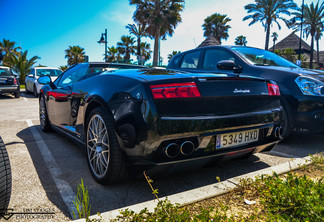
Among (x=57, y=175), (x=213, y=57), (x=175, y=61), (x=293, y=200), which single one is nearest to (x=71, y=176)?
(x=57, y=175)

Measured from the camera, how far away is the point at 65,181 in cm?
250

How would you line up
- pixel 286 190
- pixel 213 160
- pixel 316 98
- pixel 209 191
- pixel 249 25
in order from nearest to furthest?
pixel 286 190
pixel 209 191
pixel 213 160
pixel 316 98
pixel 249 25

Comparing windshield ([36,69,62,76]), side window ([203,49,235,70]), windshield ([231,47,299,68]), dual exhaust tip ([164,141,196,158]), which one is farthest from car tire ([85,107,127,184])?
windshield ([36,69,62,76])

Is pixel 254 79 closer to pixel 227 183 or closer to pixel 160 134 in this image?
pixel 227 183

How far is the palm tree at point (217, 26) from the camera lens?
141ft

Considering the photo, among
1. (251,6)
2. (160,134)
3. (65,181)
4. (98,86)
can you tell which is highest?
(251,6)

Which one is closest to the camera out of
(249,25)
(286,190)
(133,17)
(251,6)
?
(286,190)

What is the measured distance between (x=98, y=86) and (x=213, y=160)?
1281mm

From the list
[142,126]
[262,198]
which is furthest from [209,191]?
[142,126]

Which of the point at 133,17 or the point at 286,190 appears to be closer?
the point at 286,190

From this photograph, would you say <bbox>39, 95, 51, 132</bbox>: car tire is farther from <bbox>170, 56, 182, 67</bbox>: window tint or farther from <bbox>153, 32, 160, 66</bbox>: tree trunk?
<bbox>153, 32, 160, 66</bbox>: tree trunk

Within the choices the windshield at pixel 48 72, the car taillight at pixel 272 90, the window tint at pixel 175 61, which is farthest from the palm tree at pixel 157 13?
the car taillight at pixel 272 90

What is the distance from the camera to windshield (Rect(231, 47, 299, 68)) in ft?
14.3

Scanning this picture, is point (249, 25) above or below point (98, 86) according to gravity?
above
